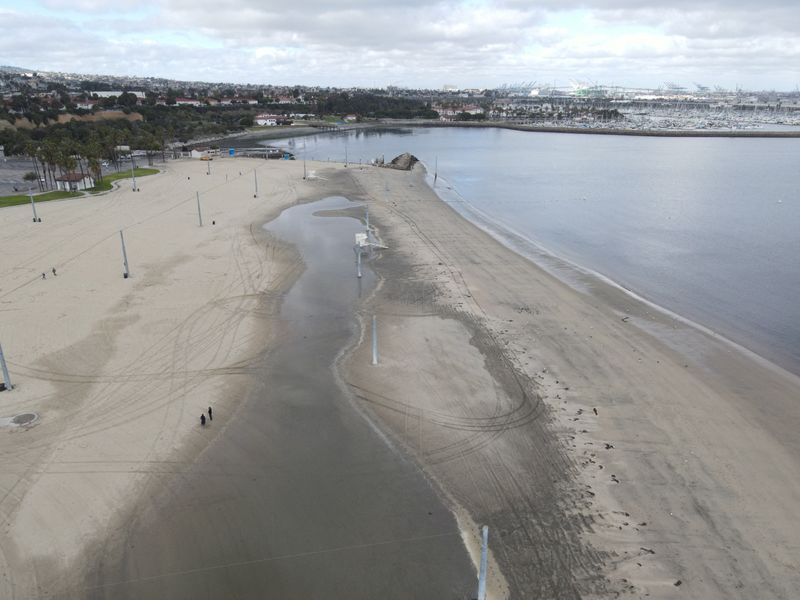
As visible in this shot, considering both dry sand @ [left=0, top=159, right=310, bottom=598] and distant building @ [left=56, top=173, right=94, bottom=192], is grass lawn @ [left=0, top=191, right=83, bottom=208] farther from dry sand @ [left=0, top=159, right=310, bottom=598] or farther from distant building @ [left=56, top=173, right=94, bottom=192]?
dry sand @ [left=0, top=159, right=310, bottom=598]

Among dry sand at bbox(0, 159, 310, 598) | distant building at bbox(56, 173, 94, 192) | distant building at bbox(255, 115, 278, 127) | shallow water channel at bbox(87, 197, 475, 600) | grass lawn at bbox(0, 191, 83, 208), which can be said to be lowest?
shallow water channel at bbox(87, 197, 475, 600)

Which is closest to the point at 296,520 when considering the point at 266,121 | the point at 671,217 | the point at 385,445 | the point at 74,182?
the point at 385,445

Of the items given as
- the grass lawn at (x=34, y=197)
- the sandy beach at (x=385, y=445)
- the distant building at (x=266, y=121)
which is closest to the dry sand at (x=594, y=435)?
the sandy beach at (x=385, y=445)

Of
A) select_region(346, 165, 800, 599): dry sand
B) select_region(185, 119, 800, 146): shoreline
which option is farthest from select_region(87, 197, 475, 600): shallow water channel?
select_region(185, 119, 800, 146): shoreline

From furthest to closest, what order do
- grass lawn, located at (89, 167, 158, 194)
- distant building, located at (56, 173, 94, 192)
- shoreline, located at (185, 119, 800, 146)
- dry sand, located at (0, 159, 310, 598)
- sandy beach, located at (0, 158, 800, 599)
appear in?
shoreline, located at (185, 119, 800, 146) → grass lawn, located at (89, 167, 158, 194) → distant building, located at (56, 173, 94, 192) → dry sand, located at (0, 159, 310, 598) → sandy beach, located at (0, 158, 800, 599)

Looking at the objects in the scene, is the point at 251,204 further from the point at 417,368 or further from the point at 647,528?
the point at 647,528

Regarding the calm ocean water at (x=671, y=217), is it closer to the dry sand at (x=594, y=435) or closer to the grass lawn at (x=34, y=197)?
the dry sand at (x=594, y=435)
